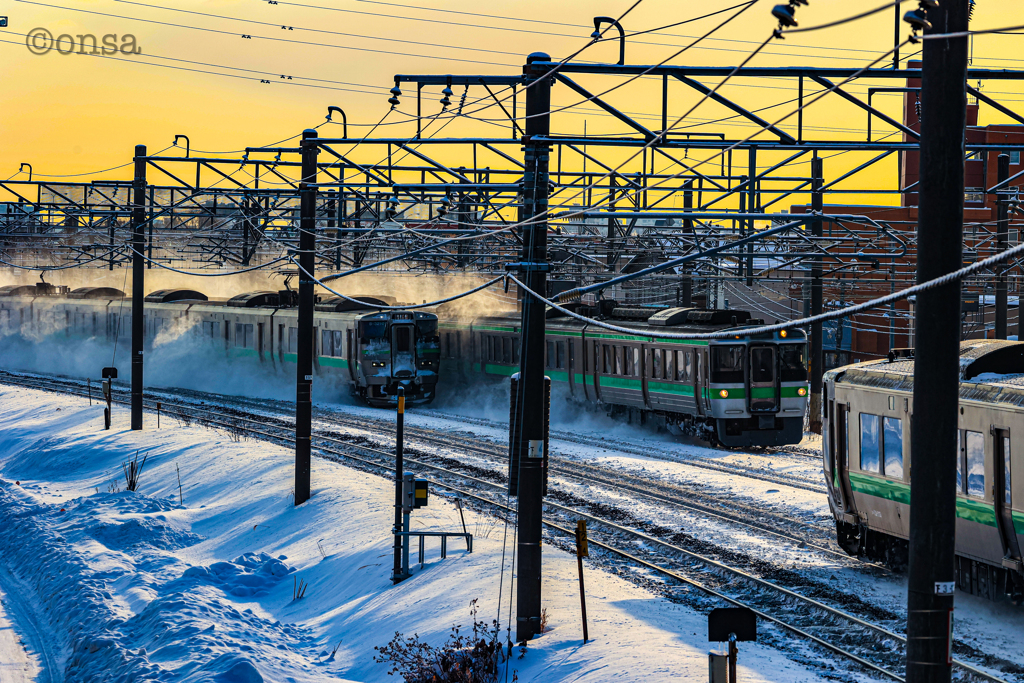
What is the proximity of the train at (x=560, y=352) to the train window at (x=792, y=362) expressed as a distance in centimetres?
3

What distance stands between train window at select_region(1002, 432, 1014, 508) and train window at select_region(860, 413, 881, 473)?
7.88 feet

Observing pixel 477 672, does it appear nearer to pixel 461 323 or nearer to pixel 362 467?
pixel 362 467

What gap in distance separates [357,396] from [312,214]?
19.4 meters

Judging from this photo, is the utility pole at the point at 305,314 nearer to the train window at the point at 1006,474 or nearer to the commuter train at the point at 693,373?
the commuter train at the point at 693,373

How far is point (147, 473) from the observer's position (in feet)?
86.1

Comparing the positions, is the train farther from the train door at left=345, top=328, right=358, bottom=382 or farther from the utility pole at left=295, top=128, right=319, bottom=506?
the utility pole at left=295, top=128, right=319, bottom=506

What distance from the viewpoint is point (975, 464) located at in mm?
12281

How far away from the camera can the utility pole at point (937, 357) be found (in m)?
6.51

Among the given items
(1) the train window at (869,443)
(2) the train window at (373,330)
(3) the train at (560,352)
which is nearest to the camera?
(1) the train window at (869,443)

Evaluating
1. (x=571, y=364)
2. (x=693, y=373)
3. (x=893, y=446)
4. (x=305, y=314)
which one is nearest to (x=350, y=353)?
(x=571, y=364)

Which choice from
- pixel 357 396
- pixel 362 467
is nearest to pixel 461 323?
pixel 357 396

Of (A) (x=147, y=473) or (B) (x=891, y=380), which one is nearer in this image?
(B) (x=891, y=380)

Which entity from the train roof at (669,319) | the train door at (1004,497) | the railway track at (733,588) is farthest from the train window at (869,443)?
the train roof at (669,319)

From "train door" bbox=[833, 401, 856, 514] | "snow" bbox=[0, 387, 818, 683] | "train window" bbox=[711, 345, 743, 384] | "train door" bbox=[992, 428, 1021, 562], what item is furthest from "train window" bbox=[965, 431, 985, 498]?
"train window" bbox=[711, 345, 743, 384]
